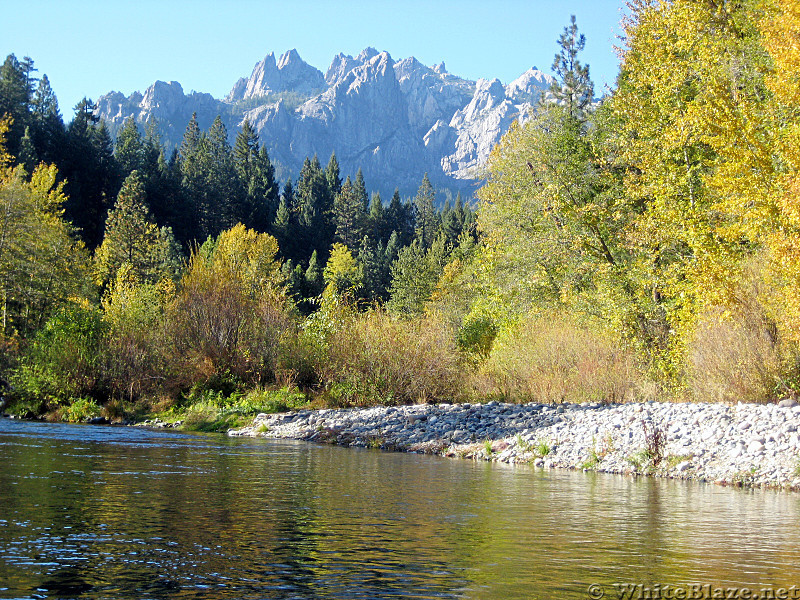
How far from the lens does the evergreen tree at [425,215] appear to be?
4484 inches

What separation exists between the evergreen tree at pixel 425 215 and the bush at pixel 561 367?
84.0 metres

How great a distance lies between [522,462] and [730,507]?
628 centimetres

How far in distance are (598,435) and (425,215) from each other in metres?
114

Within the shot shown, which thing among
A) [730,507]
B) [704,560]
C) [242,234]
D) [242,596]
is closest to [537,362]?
[730,507]

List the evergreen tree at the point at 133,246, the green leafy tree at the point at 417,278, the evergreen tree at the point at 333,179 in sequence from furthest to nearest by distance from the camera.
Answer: the evergreen tree at the point at 333,179, the green leafy tree at the point at 417,278, the evergreen tree at the point at 133,246

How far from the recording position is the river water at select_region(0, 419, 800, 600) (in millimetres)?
5941

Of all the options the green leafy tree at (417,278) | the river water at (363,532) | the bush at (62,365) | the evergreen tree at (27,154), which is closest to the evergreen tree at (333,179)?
the green leafy tree at (417,278)

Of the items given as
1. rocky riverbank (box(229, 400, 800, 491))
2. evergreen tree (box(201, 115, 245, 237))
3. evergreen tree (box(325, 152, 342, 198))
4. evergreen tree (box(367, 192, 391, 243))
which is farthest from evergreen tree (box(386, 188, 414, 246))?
rocky riverbank (box(229, 400, 800, 491))

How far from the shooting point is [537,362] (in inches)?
888

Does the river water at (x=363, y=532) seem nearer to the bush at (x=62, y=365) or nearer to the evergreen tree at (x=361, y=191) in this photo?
the bush at (x=62, y=365)

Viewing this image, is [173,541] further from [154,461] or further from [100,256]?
[100,256]

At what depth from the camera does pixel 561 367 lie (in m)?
22.1

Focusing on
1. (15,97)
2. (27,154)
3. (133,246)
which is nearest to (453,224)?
(133,246)

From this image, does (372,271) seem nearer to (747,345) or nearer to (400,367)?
(400,367)
